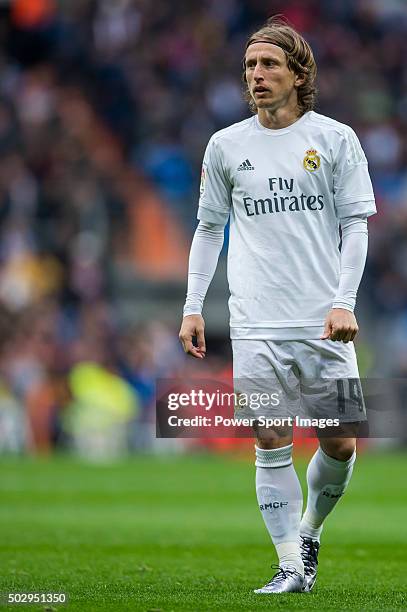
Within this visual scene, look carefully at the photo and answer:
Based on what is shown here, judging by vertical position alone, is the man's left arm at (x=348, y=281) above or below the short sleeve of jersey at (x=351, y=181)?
below

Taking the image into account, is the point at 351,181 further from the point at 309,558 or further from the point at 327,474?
the point at 309,558

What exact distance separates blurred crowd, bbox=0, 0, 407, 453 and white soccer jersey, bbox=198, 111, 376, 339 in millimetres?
14226

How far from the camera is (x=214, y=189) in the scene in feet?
22.4

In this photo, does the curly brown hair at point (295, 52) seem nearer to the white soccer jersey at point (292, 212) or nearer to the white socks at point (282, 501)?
the white soccer jersey at point (292, 212)

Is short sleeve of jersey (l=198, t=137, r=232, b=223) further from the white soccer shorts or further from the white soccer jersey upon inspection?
the white soccer shorts

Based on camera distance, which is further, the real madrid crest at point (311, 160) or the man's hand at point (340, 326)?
the real madrid crest at point (311, 160)

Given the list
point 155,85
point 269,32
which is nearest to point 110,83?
point 155,85

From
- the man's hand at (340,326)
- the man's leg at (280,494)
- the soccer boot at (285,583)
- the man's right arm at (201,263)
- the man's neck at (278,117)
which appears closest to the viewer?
the man's hand at (340,326)

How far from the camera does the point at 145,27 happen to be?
25516 millimetres

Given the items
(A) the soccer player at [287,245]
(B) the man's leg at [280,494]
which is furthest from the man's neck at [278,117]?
(B) the man's leg at [280,494]

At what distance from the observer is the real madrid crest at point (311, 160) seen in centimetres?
660

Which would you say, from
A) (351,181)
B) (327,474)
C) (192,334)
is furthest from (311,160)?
(327,474)

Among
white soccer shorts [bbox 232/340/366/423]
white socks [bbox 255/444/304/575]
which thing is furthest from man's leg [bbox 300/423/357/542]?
white socks [bbox 255/444/304/575]

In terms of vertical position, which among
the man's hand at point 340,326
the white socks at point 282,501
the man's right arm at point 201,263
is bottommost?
the white socks at point 282,501
